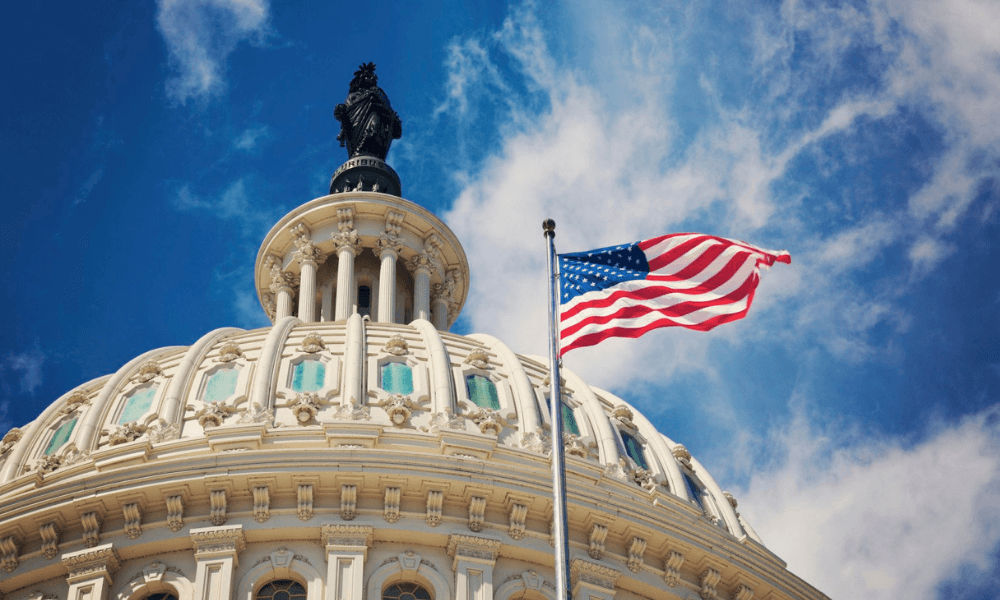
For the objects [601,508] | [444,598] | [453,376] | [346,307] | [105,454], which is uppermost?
[346,307]

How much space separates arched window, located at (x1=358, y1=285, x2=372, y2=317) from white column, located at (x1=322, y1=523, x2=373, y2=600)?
21.5 m

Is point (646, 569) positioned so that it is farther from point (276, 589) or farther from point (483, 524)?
point (276, 589)

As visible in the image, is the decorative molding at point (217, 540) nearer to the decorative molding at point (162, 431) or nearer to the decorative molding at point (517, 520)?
the decorative molding at point (162, 431)

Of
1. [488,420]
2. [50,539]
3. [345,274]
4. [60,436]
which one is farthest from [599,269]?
[345,274]

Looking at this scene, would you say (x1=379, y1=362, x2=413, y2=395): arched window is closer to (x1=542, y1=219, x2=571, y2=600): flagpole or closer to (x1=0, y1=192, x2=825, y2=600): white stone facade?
(x1=0, y1=192, x2=825, y2=600): white stone facade

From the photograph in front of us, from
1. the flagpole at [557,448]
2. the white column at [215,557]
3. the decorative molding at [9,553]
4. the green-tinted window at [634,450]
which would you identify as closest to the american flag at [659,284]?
the flagpole at [557,448]

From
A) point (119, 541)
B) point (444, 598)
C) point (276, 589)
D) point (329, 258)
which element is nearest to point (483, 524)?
point (444, 598)

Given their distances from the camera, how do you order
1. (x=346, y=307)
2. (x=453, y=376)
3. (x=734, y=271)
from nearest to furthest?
(x=734, y=271) < (x=453, y=376) < (x=346, y=307)

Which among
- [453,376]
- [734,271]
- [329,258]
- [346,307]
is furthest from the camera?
[329,258]

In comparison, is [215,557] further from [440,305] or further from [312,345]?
[440,305]

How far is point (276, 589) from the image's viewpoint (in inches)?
1598

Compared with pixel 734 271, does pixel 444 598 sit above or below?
below

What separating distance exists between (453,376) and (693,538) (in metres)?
9.42

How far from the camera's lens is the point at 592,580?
41688 millimetres
